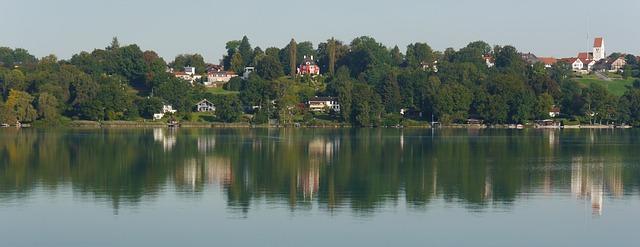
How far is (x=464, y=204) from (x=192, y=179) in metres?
11.4

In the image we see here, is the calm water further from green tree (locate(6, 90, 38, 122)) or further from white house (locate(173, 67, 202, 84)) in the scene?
white house (locate(173, 67, 202, 84))

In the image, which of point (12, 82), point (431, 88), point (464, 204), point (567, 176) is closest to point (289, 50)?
point (431, 88)

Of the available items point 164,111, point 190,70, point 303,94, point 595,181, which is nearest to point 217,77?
point 190,70

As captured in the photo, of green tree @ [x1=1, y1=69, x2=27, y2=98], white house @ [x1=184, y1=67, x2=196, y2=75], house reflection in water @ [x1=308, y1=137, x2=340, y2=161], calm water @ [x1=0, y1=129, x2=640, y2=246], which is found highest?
white house @ [x1=184, y1=67, x2=196, y2=75]

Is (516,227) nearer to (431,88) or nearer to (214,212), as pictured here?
(214,212)

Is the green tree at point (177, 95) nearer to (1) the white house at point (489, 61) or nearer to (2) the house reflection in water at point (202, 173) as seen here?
(1) the white house at point (489, 61)

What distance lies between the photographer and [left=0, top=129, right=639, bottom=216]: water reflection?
3186cm

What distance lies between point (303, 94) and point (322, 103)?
14.7ft

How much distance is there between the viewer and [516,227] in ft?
83.8

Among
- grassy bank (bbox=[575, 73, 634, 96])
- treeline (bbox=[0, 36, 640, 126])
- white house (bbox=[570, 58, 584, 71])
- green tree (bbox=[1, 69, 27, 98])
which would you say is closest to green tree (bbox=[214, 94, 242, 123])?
treeline (bbox=[0, 36, 640, 126])

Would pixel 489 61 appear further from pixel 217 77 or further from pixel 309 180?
pixel 309 180

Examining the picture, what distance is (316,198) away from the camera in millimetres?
31078

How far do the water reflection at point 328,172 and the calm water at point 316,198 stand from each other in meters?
0.07

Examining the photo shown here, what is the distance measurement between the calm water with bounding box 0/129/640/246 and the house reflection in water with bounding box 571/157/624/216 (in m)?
0.05
